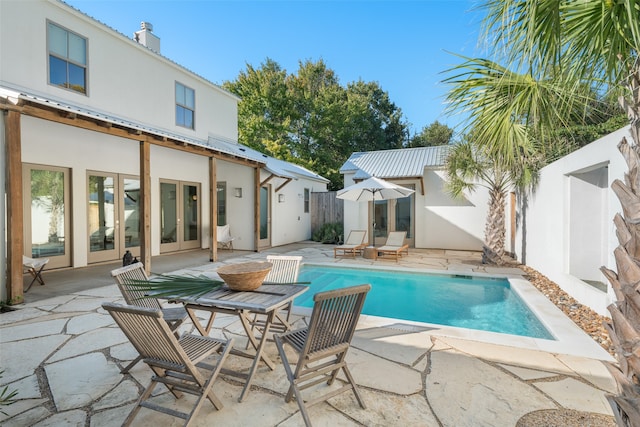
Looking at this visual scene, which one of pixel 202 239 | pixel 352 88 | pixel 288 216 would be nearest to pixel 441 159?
pixel 288 216

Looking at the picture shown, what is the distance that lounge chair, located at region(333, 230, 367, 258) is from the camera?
11067 millimetres

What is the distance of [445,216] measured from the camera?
12.9 meters

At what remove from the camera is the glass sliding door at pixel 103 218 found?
8.93 metres

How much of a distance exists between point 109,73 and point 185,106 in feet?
9.39

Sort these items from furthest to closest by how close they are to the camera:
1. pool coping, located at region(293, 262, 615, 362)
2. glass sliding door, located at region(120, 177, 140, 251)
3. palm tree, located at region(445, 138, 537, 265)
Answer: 1. glass sliding door, located at region(120, 177, 140, 251)
2. palm tree, located at region(445, 138, 537, 265)
3. pool coping, located at region(293, 262, 615, 362)

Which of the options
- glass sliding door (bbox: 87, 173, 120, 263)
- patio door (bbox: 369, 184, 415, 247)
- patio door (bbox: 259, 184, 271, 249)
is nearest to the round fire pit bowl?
glass sliding door (bbox: 87, 173, 120, 263)

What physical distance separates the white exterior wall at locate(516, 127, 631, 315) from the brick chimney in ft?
43.8

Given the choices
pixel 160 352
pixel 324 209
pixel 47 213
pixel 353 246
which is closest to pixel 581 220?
pixel 353 246

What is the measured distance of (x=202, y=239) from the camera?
12.7m

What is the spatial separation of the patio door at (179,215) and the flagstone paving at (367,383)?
6833mm

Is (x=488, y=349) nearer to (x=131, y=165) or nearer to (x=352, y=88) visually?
(x=131, y=165)

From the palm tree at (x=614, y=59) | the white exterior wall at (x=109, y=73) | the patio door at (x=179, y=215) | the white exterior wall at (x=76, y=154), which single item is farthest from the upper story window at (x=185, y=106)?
the palm tree at (x=614, y=59)

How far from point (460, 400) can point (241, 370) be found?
7.15 ft

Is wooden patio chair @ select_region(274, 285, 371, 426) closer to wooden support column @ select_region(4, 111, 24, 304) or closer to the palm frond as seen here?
the palm frond
